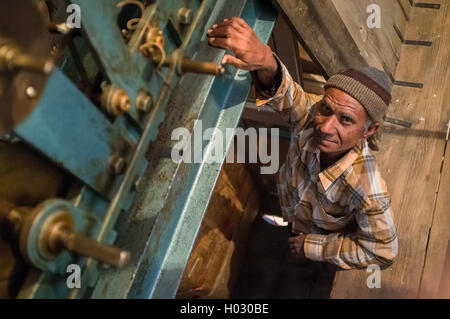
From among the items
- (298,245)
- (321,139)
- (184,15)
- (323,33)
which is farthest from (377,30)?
(184,15)

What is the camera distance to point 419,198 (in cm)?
232

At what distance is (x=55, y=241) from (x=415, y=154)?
2318 mm

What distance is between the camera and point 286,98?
1.83m

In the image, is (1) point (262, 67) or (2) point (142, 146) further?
(1) point (262, 67)

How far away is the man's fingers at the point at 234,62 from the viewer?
1.29 meters

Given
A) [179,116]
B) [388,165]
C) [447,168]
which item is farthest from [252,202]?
[179,116]

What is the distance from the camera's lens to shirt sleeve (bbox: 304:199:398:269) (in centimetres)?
175

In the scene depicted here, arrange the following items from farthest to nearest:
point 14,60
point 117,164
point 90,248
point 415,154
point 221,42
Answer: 1. point 415,154
2. point 221,42
3. point 117,164
4. point 90,248
5. point 14,60

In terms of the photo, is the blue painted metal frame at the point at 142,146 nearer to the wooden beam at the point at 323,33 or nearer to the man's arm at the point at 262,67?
the man's arm at the point at 262,67

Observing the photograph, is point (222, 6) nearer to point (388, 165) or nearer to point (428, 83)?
point (388, 165)

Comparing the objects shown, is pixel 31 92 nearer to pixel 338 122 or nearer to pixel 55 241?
pixel 55 241

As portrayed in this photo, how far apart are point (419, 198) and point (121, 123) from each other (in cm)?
208

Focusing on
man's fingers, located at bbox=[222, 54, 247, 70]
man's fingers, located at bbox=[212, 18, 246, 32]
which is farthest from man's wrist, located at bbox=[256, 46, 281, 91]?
man's fingers, located at bbox=[212, 18, 246, 32]

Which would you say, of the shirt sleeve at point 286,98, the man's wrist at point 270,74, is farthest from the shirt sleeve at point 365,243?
the man's wrist at point 270,74
